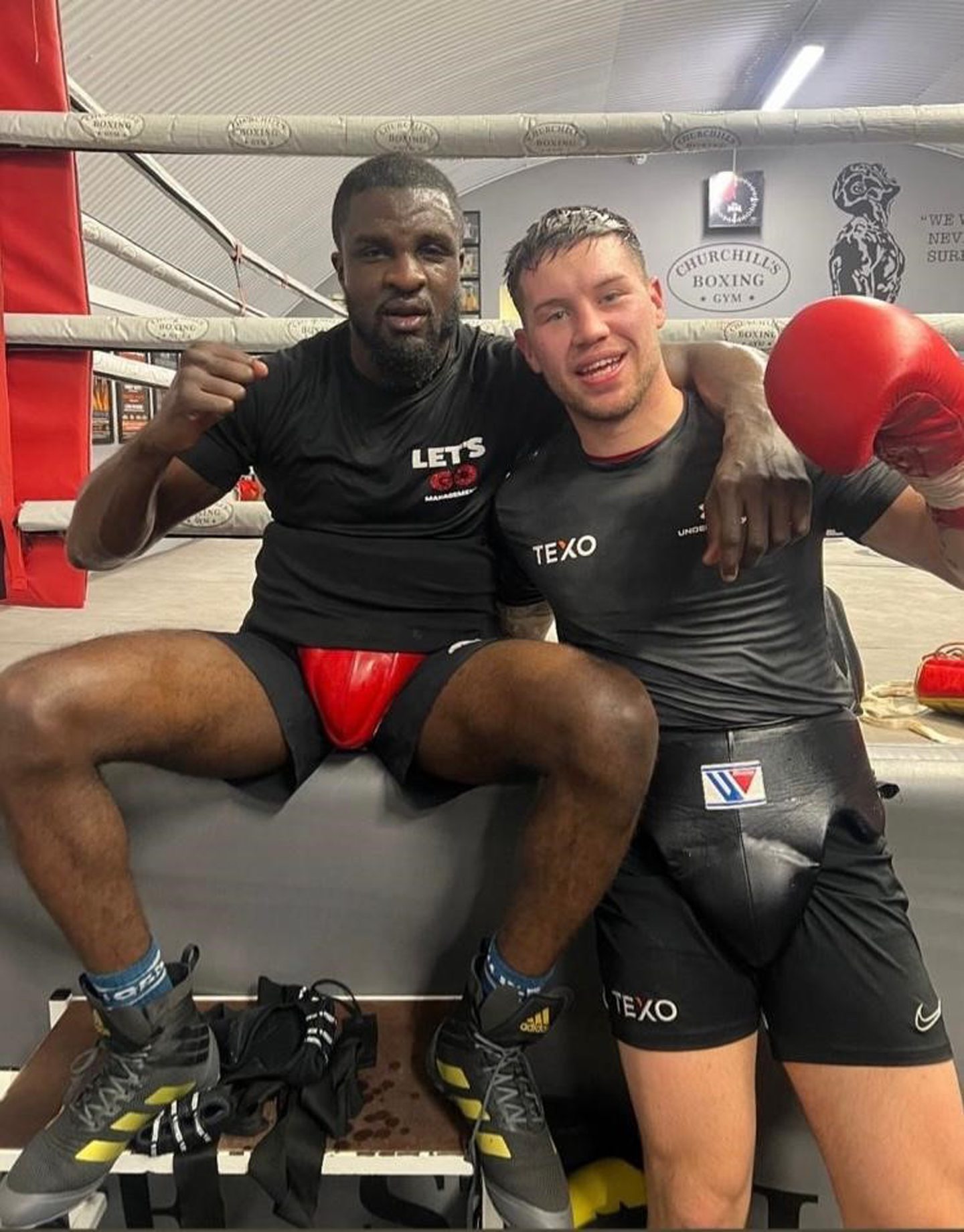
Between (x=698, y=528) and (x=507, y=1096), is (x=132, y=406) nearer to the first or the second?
(x=698, y=528)

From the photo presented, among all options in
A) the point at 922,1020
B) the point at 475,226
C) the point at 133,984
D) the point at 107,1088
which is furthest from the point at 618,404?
the point at 475,226

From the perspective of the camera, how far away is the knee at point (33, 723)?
1.10m

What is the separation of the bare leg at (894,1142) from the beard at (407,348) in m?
1.02

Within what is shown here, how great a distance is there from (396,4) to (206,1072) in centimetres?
735

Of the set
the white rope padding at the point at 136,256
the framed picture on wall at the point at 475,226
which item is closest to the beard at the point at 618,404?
the white rope padding at the point at 136,256

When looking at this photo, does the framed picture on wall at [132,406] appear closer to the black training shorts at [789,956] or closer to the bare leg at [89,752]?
the bare leg at [89,752]

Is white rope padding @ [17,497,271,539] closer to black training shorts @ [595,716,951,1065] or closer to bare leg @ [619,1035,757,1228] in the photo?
black training shorts @ [595,716,951,1065]

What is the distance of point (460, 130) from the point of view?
68.4 inches

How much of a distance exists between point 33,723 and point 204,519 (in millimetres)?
785

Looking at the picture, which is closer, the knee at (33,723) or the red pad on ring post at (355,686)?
the knee at (33,723)

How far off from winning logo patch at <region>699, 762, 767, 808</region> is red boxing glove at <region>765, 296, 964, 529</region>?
0.37 metres

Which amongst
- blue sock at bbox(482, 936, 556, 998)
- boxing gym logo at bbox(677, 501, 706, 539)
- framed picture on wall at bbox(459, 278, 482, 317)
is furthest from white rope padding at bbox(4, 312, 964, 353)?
framed picture on wall at bbox(459, 278, 482, 317)

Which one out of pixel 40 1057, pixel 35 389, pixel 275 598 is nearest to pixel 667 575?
pixel 275 598

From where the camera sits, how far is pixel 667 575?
1210 millimetres
